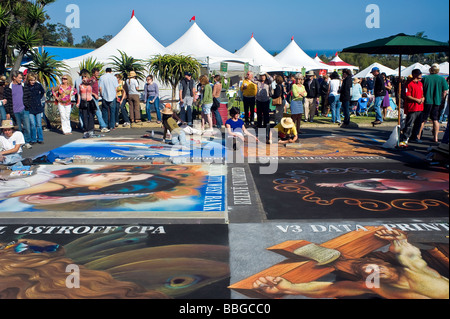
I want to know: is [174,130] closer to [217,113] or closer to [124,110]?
[217,113]

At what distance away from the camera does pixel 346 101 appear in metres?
14.6

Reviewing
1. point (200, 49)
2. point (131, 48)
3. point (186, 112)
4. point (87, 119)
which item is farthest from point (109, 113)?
point (200, 49)

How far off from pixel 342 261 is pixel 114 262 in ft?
7.97

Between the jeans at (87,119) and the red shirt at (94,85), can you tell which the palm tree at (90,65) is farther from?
the jeans at (87,119)

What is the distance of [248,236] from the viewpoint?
516 cm

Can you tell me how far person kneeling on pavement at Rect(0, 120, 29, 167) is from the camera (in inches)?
328

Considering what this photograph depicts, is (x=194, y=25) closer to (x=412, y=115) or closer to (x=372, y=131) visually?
(x=372, y=131)

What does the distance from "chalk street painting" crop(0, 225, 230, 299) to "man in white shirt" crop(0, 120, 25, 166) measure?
3346 mm

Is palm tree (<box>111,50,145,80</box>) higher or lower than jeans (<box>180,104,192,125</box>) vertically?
higher

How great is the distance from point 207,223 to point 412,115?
7.70m

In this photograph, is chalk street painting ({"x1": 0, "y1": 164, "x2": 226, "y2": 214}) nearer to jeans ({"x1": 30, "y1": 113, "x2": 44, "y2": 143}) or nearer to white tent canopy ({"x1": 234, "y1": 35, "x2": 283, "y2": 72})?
jeans ({"x1": 30, "y1": 113, "x2": 44, "y2": 143})

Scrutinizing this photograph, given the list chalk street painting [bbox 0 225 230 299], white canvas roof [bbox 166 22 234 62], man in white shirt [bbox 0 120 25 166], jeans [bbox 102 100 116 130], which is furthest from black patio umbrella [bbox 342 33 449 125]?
white canvas roof [bbox 166 22 234 62]

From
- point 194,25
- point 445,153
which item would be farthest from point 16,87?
point 194,25

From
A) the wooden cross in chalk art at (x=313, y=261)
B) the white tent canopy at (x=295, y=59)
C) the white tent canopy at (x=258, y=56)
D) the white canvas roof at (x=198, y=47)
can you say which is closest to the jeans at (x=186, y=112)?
the white canvas roof at (x=198, y=47)
